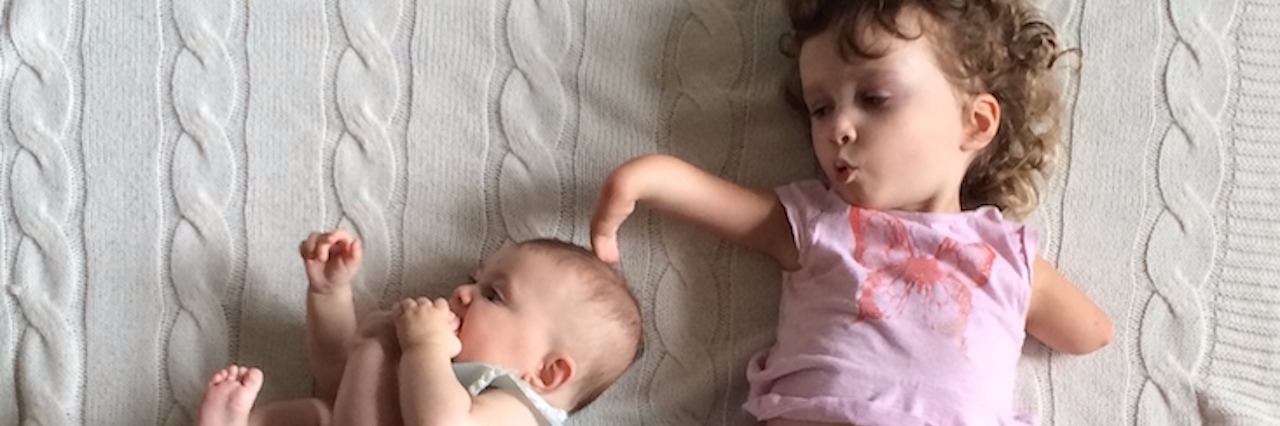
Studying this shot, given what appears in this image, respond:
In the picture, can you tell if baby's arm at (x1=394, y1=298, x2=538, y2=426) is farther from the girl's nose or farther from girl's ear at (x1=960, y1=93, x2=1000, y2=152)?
girl's ear at (x1=960, y1=93, x2=1000, y2=152)

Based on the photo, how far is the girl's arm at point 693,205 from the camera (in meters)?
1.28

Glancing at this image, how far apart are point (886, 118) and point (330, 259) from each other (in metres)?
0.54

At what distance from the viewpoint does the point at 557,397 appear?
130 centimetres

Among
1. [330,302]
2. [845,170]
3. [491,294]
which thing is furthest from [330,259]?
[845,170]

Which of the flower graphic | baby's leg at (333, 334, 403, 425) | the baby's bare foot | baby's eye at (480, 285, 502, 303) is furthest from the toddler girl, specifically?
the baby's bare foot

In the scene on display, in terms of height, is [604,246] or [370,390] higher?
[604,246]

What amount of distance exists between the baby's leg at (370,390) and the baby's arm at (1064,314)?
629 mm

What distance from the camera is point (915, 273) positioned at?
1.30 m

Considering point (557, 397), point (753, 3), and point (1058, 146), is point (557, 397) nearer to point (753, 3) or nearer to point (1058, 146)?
point (753, 3)

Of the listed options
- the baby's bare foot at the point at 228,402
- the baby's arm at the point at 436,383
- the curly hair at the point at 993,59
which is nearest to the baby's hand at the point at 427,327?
the baby's arm at the point at 436,383

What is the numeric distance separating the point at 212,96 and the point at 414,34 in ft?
0.70

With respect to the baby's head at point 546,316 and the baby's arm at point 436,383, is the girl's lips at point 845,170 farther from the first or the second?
the baby's arm at point 436,383

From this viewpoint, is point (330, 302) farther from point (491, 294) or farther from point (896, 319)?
point (896, 319)

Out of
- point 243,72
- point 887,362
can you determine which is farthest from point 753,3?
point 243,72
